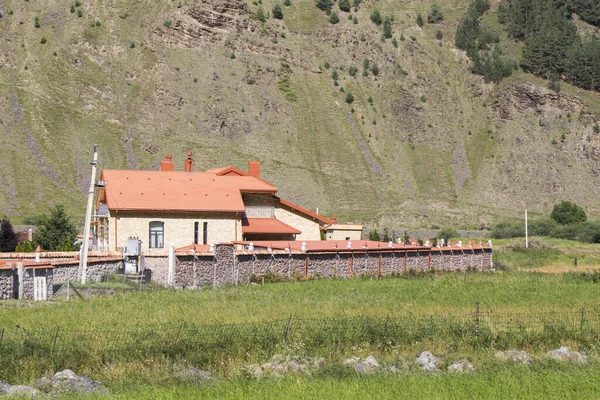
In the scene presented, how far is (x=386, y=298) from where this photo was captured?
35375mm

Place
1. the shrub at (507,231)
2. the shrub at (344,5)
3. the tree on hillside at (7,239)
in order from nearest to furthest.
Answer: the tree on hillside at (7,239), the shrub at (507,231), the shrub at (344,5)

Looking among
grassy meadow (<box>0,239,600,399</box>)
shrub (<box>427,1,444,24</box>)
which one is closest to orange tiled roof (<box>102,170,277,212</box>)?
grassy meadow (<box>0,239,600,399</box>)

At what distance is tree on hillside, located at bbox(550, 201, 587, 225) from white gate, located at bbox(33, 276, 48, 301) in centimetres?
7717

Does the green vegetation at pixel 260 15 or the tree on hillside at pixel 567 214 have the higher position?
the green vegetation at pixel 260 15

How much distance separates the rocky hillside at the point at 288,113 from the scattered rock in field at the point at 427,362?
74182 millimetres

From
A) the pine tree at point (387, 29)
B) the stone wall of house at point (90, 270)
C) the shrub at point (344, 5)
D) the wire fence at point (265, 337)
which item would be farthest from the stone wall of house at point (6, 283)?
the shrub at point (344, 5)

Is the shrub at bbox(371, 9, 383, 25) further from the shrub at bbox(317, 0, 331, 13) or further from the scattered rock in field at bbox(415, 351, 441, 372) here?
the scattered rock in field at bbox(415, 351, 441, 372)

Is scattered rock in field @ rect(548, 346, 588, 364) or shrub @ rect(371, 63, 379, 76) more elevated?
shrub @ rect(371, 63, 379, 76)

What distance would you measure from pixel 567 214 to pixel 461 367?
279 feet

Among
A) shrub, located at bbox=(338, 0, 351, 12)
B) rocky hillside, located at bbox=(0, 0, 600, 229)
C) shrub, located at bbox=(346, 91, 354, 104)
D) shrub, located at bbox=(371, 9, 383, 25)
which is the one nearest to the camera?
rocky hillside, located at bbox=(0, 0, 600, 229)

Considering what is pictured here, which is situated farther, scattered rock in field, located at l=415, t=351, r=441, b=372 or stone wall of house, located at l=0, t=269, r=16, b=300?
stone wall of house, located at l=0, t=269, r=16, b=300

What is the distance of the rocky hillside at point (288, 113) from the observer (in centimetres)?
10519

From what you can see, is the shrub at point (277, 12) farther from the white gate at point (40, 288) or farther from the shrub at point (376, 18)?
the white gate at point (40, 288)

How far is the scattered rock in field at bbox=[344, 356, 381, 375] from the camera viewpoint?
69.4 feet
